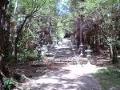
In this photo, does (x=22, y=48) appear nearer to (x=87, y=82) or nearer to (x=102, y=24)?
(x=102, y=24)

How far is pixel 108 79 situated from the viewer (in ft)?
42.3

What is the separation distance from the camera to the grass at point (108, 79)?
11.4 meters

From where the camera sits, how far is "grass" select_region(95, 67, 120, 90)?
37.5 ft

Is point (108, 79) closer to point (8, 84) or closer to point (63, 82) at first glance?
point (63, 82)

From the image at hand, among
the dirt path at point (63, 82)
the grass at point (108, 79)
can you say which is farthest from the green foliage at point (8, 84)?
the grass at point (108, 79)

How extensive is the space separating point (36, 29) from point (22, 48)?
4.25 meters

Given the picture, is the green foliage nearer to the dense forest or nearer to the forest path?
the forest path

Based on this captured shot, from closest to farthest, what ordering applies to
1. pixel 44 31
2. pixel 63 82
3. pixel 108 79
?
pixel 63 82 → pixel 108 79 → pixel 44 31

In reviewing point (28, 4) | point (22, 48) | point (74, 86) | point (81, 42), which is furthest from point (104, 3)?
point (81, 42)

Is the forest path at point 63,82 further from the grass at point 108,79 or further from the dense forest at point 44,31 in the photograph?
the dense forest at point 44,31

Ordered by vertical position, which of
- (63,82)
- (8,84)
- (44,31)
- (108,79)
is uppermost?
(44,31)

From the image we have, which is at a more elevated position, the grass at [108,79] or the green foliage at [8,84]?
the green foliage at [8,84]

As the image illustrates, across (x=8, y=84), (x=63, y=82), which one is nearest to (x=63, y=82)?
(x=63, y=82)

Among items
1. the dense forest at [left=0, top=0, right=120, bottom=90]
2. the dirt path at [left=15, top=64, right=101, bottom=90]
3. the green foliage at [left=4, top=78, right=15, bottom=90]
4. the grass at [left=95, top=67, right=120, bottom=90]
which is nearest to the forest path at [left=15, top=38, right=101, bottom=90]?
the dirt path at [left=15, top=64, right=101, bottom=90]
